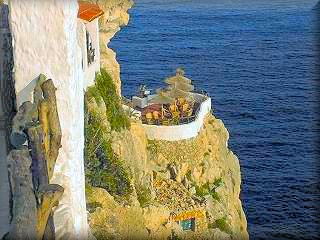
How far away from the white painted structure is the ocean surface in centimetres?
3919


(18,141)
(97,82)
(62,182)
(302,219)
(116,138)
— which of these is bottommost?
(302,219)

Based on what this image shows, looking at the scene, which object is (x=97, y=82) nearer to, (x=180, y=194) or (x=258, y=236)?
(x=180, y=194)

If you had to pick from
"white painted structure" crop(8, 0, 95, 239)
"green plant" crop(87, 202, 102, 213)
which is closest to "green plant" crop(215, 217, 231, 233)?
"green plant" crop(87, 202, 102, 213)

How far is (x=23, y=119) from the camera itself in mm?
3531

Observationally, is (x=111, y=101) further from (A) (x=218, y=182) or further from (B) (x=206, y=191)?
(A) (x=218, y=182)

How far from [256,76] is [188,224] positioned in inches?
2018

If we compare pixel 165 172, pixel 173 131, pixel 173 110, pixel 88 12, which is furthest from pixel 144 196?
pixel 173 110

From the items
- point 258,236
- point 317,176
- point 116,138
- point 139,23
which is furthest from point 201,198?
point 139,23

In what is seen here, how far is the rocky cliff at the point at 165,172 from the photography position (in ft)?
53.5

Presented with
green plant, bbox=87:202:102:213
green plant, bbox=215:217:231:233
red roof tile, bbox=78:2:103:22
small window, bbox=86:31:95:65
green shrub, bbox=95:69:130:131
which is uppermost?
red roof tile, bbox=78:2:103:22

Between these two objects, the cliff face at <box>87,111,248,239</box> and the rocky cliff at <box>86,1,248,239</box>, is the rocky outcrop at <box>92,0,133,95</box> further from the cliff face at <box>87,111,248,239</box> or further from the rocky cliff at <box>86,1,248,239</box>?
the cliff face at <box>87,111,248,239</box>

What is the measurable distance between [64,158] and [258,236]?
3983 cm

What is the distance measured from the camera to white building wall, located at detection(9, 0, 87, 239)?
351cm

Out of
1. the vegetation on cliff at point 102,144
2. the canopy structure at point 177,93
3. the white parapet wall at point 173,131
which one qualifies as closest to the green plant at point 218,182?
the white parapet wall at point 173,131
